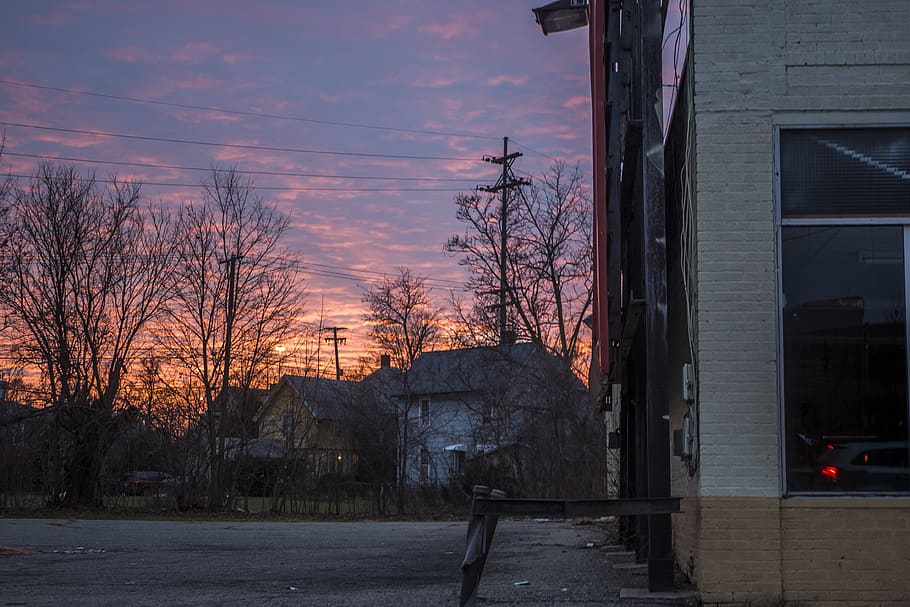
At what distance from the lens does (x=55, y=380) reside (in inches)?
1168

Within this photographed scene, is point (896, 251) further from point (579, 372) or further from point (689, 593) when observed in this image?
point (579, 372)

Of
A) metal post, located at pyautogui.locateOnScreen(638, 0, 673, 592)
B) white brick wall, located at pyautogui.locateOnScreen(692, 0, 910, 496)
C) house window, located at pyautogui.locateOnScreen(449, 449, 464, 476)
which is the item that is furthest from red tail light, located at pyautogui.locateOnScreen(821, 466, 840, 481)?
house window, located at pyautogui.locateOnScreen(449, 449, 464, 476)

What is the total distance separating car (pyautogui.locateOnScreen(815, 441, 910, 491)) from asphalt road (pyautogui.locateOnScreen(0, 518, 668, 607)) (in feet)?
6.33

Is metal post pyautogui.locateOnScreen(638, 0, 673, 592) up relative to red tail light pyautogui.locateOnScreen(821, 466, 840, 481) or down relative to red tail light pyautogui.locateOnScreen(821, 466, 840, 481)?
up

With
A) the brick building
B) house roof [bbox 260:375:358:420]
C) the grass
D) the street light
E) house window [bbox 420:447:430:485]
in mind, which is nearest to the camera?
the brick building

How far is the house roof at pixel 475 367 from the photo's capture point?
131ft

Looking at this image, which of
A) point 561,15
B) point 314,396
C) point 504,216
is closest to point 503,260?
point 504,216

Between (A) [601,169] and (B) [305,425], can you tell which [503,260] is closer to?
(B) [305,425]

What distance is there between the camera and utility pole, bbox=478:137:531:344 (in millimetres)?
42438

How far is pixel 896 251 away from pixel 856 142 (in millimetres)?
929

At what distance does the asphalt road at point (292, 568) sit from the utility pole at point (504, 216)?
22108mm

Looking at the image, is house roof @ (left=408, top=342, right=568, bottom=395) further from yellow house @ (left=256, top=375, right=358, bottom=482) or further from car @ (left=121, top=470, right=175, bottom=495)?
car @ (left=121, top=470, right=175, bottom=495)

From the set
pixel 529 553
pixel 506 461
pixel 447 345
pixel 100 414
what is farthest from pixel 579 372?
pixel 529 553

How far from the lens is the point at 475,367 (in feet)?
167
